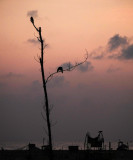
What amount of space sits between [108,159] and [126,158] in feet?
23.5

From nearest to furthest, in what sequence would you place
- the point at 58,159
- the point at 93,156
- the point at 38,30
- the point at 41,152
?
1. the point at 38,30
2. the point at 93,156
3. the point at 58,159
4. the point at 41,152

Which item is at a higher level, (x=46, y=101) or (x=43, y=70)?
(x=43, y=70)

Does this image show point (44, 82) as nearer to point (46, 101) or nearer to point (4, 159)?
point (46, 101)

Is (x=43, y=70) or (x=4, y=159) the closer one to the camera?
(x=43, y=70)

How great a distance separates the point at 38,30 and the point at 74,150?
26861 mm

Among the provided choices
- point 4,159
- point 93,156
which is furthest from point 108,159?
point 4,159

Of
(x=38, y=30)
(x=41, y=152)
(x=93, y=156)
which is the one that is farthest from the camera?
(x=41, y=152)

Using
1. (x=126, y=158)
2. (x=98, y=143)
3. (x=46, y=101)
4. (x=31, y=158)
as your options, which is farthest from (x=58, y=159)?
(x=46, y=101)

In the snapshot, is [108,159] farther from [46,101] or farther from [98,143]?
[46,101]

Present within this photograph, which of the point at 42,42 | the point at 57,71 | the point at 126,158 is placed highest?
the point at 42,42

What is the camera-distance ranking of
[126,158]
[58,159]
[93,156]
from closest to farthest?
[93,156]
[58,159]
[126,158]

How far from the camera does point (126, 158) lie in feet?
116

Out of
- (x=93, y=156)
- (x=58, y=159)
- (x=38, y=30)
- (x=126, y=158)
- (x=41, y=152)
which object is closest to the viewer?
(x=38, y=30)

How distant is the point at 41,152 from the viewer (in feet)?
125
